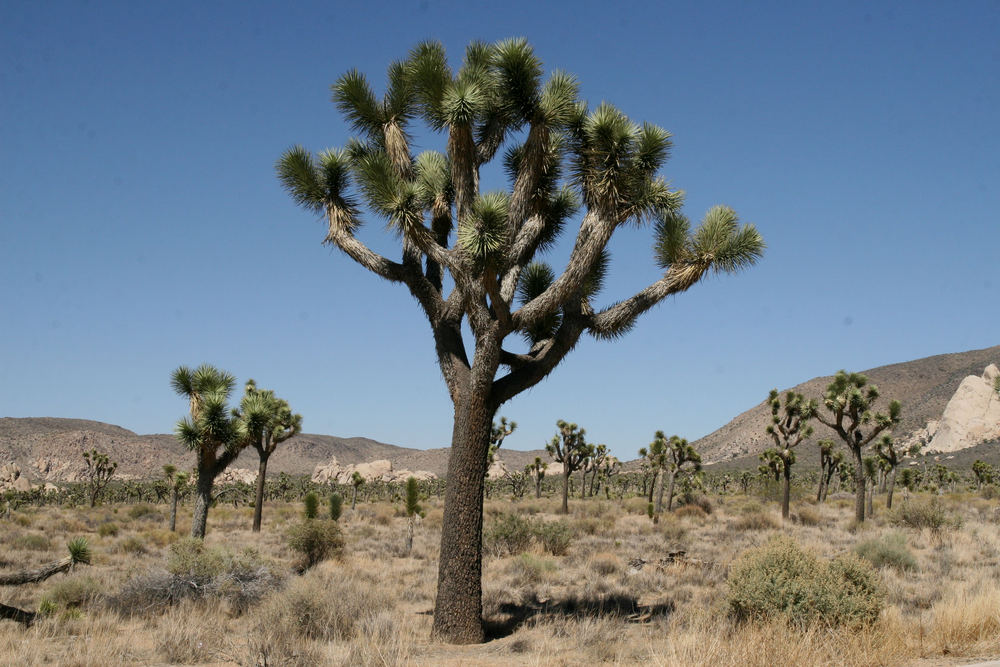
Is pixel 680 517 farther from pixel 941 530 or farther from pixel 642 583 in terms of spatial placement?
pixel 642 583

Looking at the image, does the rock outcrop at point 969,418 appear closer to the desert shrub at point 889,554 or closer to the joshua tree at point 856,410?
the joshua tree at point 856,410

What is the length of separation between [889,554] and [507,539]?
28.1ft

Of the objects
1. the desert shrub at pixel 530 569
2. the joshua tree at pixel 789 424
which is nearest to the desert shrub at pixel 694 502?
the joshua tree at pixel 789 424

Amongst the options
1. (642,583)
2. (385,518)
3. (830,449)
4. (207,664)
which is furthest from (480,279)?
(830,449)

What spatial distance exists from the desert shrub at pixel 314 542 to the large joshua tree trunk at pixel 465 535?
28.9 ft

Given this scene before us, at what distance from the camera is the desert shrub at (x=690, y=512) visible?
3070cm

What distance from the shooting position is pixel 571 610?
10578mm

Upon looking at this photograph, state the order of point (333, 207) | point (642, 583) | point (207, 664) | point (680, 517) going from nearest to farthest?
point (207, 664) < point (333, 207) < point (642, 583) < point (680, 517)

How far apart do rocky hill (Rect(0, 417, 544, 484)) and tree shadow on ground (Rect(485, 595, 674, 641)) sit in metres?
84.2

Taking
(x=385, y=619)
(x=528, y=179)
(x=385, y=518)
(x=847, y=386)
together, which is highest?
(x=528, y=179)

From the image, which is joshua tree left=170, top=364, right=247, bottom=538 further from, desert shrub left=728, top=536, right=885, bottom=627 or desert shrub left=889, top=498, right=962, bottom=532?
desert shrub left=889, top=498, right=962, bottom=532

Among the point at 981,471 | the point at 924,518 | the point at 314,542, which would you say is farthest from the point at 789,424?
the point at 981,471

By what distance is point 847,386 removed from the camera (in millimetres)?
24859

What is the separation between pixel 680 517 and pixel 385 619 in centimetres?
2382
